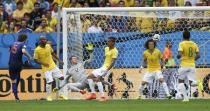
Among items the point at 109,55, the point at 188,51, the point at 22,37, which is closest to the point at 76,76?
the point at 109,55

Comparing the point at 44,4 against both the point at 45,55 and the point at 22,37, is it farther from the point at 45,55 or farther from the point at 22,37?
the point at 22,37

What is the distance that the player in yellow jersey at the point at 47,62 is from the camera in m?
25.7

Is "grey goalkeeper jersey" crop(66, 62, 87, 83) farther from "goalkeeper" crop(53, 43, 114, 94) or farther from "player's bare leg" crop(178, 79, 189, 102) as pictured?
"player's bare leg" crop(178, 79, 189, 102)

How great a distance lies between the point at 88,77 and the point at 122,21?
257 centimetres

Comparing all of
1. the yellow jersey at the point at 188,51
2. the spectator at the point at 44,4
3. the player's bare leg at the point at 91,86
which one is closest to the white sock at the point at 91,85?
the player's bare leg at the point at 91,86

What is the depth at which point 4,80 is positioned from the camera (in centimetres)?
2766

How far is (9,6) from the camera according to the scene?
3152 cm

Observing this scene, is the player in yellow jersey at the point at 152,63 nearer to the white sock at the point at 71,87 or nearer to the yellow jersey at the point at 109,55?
the yellow jersey at the point at 109,55

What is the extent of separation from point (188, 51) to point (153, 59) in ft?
4.85

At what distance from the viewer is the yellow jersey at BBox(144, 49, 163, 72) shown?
82.3 feet

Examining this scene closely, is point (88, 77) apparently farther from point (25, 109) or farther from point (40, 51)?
point (25, 109)

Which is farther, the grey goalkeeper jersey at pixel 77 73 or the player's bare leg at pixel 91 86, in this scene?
the grey goalkeeper jersey at pixel 77 73

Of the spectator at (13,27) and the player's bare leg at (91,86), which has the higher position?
the spectator at (13,27)

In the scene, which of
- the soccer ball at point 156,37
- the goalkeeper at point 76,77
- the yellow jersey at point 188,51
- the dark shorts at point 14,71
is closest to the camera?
the yellow jersey at point 188,51
